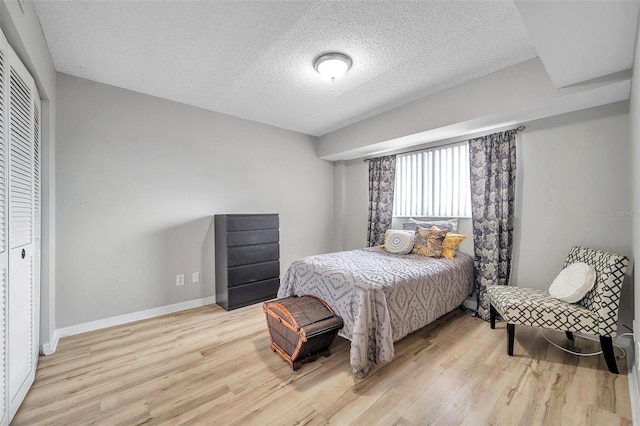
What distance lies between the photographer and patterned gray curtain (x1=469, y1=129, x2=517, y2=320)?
8.93 feet

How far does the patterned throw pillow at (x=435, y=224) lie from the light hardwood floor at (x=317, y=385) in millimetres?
1216

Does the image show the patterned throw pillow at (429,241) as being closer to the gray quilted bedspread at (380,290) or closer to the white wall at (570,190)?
the gray quilted bedspread at (380,290)

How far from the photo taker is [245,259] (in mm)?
3188

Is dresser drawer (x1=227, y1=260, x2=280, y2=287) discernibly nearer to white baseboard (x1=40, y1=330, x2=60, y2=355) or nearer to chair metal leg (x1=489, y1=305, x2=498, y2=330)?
white baseboard (x1=40, y1=330, x2=60, y2=355)

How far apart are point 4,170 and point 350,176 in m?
3.91

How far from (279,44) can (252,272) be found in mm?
2454

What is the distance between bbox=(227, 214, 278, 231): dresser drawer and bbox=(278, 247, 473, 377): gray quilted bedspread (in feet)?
3.01

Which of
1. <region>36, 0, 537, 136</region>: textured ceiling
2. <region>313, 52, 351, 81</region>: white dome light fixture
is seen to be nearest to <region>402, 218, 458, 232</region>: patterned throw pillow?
<region>36, 0, 537, 136</region>: textured ceiling

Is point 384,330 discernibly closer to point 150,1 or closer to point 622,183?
point 622,183

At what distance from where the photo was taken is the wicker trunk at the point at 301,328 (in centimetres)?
186

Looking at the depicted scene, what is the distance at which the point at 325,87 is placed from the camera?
2.66 metres

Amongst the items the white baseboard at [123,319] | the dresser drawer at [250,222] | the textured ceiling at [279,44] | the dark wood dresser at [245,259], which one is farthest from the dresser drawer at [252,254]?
the textured ceiling at [279,44]

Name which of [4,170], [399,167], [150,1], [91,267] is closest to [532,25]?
[150,1]

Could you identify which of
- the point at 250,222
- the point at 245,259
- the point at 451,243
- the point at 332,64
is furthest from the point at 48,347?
the point at 451,243
